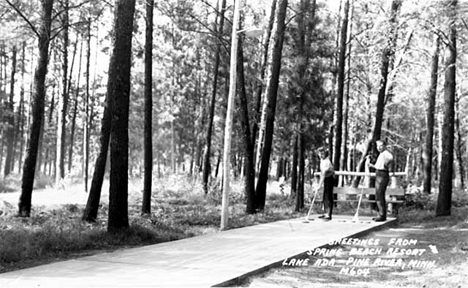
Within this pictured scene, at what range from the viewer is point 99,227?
11320mm

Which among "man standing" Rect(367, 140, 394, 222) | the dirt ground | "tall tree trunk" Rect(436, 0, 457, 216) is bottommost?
the dirt ground

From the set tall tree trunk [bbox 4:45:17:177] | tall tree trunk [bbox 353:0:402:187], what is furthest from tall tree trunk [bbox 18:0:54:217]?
tall tree trunk [bbox 4:45:17:177]

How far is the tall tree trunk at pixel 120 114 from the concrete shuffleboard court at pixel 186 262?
163cm

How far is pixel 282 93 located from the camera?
1029 inches

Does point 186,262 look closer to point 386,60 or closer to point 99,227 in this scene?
point 99,227

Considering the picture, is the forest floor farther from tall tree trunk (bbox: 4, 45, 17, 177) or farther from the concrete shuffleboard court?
tall tree trunk (bbox: 4, 45, 17, 177)

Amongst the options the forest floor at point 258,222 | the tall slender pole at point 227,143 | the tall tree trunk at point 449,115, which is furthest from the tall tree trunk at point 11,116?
the tall tree trunk at point 449,115

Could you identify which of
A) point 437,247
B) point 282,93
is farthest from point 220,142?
point 437,247

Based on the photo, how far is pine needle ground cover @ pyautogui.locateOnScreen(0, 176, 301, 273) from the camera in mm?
8609

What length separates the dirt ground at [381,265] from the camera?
271 inches

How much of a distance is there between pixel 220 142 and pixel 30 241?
33.1 m

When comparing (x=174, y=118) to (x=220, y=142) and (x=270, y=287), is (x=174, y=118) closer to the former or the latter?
(x=220, y=142)

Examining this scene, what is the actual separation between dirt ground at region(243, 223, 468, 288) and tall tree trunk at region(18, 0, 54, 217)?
30.1 ft

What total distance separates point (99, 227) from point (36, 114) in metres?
5.26
